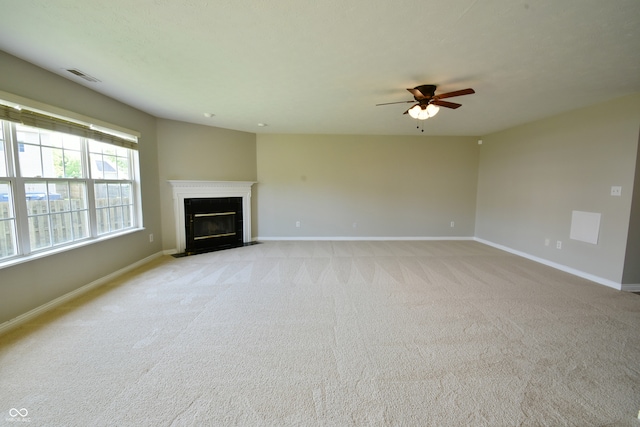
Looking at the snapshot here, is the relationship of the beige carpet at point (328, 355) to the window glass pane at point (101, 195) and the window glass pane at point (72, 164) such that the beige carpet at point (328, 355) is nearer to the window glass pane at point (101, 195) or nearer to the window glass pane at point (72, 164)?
the window glass pane at point (101, 195)

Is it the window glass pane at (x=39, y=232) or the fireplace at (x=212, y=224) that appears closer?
the window glass pane at (x=39, y=232)

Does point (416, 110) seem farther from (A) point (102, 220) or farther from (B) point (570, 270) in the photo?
(A) point (102, 220)

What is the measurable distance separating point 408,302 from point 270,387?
1796 mm

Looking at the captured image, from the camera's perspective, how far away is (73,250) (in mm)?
2783

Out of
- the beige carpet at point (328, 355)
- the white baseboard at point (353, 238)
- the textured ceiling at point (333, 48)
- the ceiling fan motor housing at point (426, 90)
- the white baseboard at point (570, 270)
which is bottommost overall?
the beige carpet at point (328, 355)

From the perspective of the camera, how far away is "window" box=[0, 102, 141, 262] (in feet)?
7.38

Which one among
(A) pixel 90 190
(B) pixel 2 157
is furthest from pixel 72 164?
(B) pixel 2 157

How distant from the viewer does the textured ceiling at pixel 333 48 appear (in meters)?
1.59

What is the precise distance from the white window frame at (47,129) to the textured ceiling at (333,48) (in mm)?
435

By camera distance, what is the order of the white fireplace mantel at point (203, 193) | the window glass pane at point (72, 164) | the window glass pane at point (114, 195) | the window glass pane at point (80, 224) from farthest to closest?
the white fireplace mantel at point (203, 193) < the window glass pane at point (114, 195) < the window glass pane at point (80, 224) < the window glass pane at point (72, 164)

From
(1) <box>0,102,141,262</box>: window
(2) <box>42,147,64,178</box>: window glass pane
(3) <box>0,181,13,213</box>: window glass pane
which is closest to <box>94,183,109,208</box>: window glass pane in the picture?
(1) <box>0,102,141,262</box>: window

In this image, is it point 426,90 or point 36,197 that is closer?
point 36,197

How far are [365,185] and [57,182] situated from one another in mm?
5073

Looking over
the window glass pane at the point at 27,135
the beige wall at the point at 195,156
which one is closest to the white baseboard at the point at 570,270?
the beige wall at the point at 195,156
